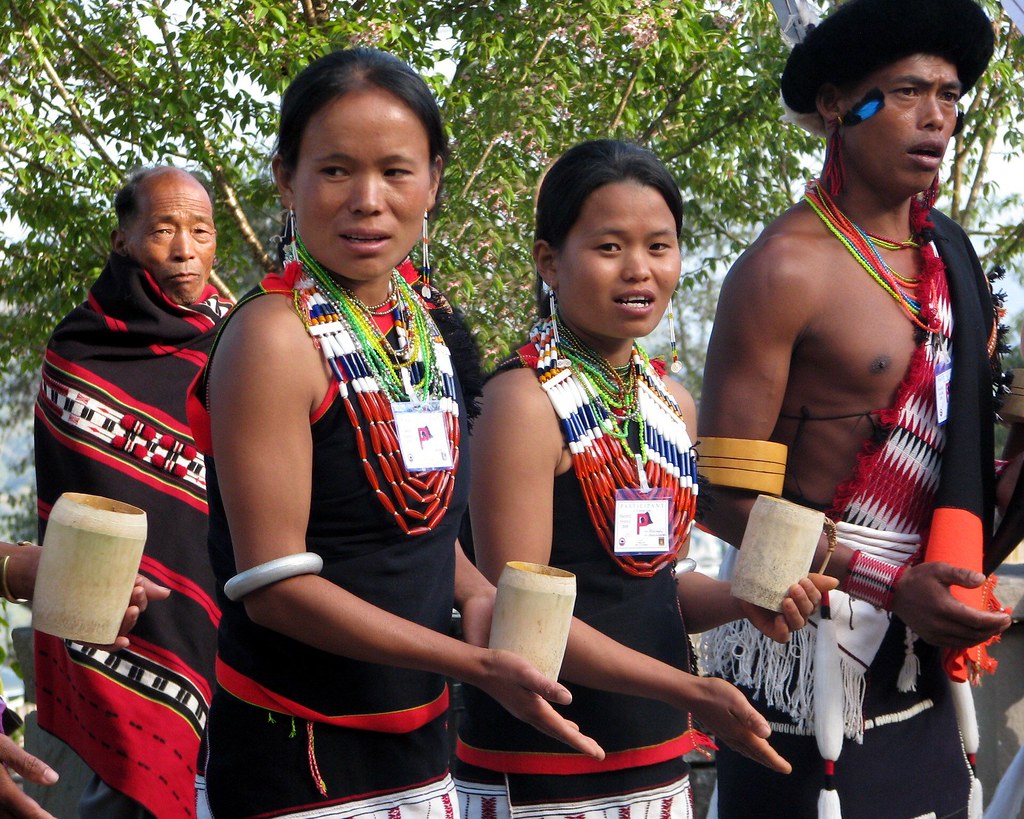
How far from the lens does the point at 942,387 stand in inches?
116

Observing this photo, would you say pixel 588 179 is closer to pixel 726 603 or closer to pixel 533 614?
pixel 726 603

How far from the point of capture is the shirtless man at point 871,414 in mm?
2859

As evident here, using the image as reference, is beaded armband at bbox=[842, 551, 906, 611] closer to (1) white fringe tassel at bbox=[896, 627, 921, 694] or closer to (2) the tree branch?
(1) white fringe tassel at bbox=[896, 627, 921, 694]

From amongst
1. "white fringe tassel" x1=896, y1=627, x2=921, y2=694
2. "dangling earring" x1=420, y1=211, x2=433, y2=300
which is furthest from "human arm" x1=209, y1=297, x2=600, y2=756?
"white fringe tassel" x1=896, y1=627, x2=921, y2=694

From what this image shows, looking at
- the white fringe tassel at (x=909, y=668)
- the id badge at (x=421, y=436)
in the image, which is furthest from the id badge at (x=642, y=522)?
the white fringe tassel at (x=909, y=668)

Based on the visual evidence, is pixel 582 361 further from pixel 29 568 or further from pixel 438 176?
pixel 29 568

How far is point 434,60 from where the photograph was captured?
22.0ft

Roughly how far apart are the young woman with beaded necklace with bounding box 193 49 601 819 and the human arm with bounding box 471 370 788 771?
197 millimetres

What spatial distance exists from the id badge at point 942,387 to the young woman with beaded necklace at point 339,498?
1188 millimetres

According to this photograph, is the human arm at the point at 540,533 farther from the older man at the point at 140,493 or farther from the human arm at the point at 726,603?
the older man at the point at 140,493

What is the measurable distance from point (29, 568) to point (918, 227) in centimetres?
211

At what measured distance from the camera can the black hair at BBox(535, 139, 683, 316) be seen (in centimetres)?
276

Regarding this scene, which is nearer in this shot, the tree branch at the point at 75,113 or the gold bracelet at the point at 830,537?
the gold bracelet at the point at 830,537

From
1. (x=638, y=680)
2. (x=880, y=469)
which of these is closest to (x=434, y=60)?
(x=880, y=469)
